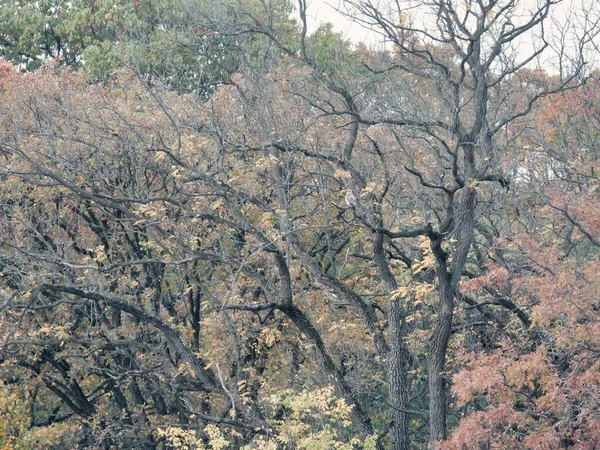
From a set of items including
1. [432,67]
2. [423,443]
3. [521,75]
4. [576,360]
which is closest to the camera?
[576,360]

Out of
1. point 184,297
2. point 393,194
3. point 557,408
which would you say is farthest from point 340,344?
point 557,408

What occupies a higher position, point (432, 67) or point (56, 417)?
point (432, 67)

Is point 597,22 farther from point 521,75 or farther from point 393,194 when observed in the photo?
point 393,194

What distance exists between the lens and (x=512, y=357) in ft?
42.8

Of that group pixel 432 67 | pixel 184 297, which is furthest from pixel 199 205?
pixel 432 67

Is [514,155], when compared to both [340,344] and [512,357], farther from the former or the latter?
[512,357]

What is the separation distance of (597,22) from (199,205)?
773 centimetres

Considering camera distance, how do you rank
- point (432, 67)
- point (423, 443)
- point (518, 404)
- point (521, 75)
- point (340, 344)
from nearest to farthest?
point (518, 404), point (432, 67), point (340, 344), point (521, 75), point (423, 443)

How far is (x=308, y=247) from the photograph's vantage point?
19.5m

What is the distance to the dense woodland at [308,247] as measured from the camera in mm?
13516

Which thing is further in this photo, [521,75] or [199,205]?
[521,75]

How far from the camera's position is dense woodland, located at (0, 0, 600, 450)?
13.5 m

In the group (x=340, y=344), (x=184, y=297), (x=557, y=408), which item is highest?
(x=184, y=297)

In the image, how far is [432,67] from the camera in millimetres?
14906
